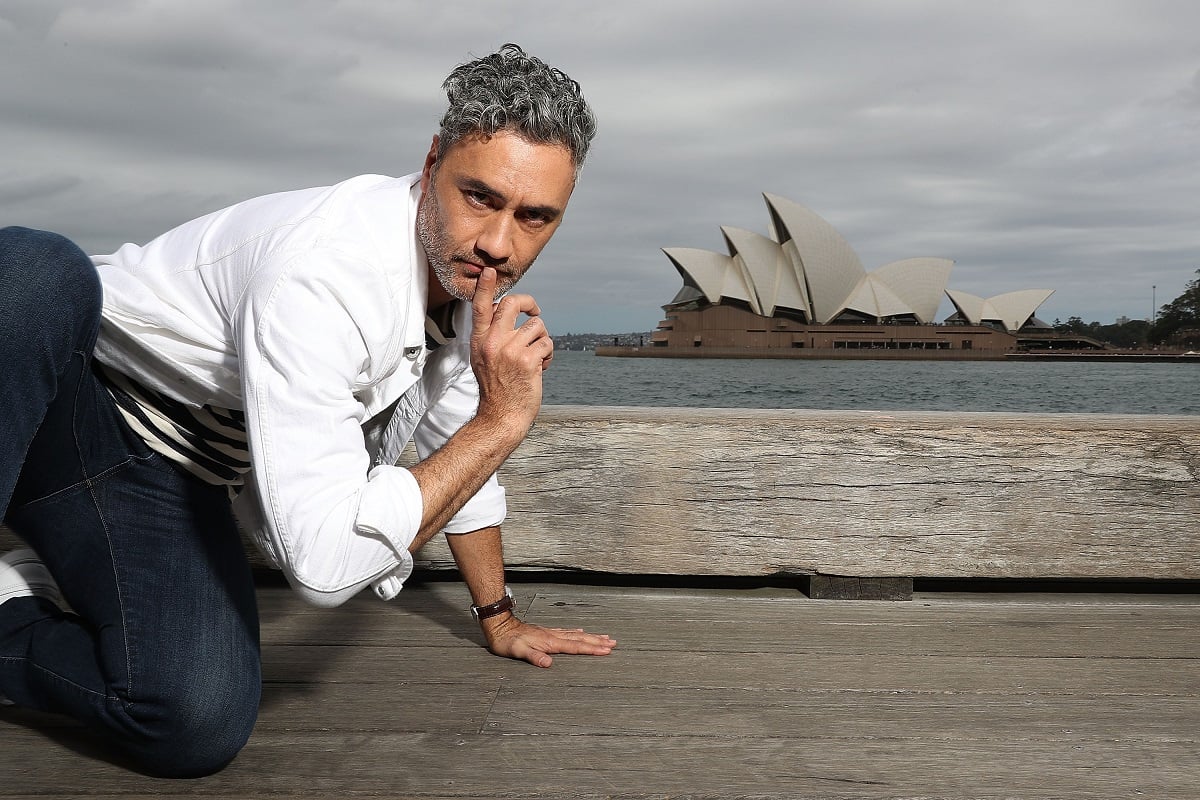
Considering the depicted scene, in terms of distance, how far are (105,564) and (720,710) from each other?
77 centimetres

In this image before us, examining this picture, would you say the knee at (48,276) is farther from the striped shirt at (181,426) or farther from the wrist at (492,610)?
the wrist at (492,610)

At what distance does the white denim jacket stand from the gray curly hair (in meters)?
0.12

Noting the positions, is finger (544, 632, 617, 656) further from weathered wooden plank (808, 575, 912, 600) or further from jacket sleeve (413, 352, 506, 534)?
weathered wooden plank (808, 575, 912, 600)

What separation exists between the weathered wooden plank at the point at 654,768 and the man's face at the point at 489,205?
1.72 ft

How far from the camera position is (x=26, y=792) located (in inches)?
37.7

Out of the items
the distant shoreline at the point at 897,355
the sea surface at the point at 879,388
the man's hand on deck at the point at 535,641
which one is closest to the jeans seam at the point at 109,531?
the man's hand on deck at the point at 535,641

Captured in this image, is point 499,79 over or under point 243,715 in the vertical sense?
over

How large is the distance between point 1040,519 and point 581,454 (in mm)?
831

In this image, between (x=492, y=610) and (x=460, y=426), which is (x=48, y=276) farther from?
(x=492, y=610)

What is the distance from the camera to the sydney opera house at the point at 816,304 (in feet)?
108

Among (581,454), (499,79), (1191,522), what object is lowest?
(1191,522)

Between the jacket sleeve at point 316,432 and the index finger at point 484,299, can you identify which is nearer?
the jacket sleeve at point 316,432

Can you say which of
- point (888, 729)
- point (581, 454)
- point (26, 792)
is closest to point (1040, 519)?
point (888, 729)

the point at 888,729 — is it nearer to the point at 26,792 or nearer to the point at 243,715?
the point at 243,715
